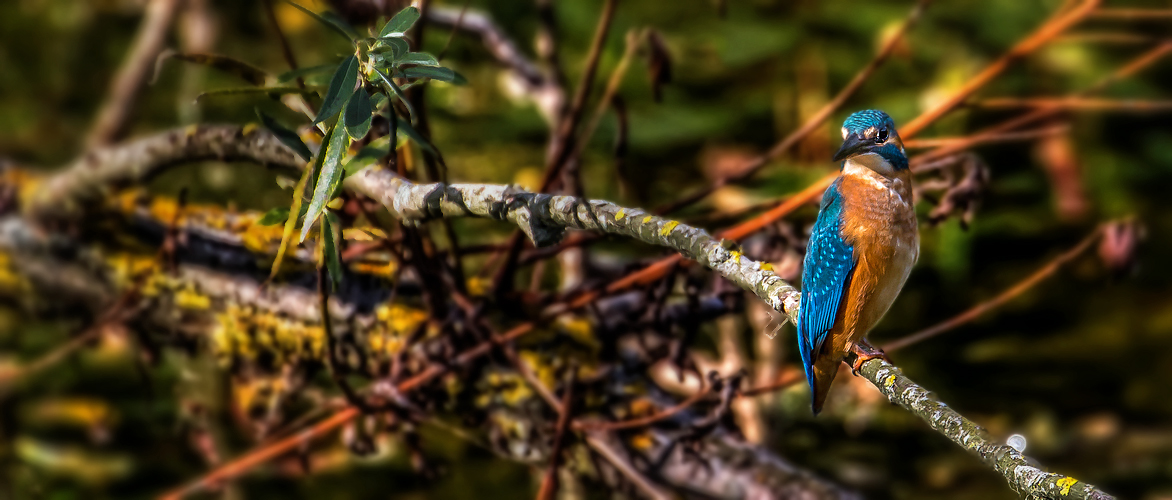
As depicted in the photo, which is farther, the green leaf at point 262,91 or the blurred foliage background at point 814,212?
the blurred foliage background at point 814,212

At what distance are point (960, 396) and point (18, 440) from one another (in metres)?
3.06

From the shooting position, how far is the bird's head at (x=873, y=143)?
1.31 meters

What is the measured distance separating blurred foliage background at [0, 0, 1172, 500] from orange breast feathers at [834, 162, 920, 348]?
98 cm

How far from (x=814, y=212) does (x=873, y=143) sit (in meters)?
1.09

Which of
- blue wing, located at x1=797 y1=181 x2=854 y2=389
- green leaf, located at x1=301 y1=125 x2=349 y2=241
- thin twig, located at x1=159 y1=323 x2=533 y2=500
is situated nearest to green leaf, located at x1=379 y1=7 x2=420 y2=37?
green leaf, located at x1=301 y1=125 x2=349 y2=241

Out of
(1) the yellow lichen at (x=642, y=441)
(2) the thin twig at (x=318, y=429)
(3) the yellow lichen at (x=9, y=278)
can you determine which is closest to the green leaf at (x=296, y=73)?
(2) the thin twig at (x=318, y=429)

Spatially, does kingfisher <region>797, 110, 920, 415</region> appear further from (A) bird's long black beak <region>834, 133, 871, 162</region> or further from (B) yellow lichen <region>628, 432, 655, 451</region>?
(B) yellow lichen <region>628, 432, 655, 451</region>

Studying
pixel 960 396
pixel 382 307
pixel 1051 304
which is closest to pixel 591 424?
pixel 382 307

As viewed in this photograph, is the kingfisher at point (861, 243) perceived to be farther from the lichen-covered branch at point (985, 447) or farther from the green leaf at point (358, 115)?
the green leaf at point (358, 115)

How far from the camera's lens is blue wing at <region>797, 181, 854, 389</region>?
1.27 metres

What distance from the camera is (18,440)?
336 centimetres

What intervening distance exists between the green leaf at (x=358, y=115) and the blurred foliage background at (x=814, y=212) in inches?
50.6

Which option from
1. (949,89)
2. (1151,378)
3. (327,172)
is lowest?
(327,172)

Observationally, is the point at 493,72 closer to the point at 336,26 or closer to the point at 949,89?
the point at 949,89
